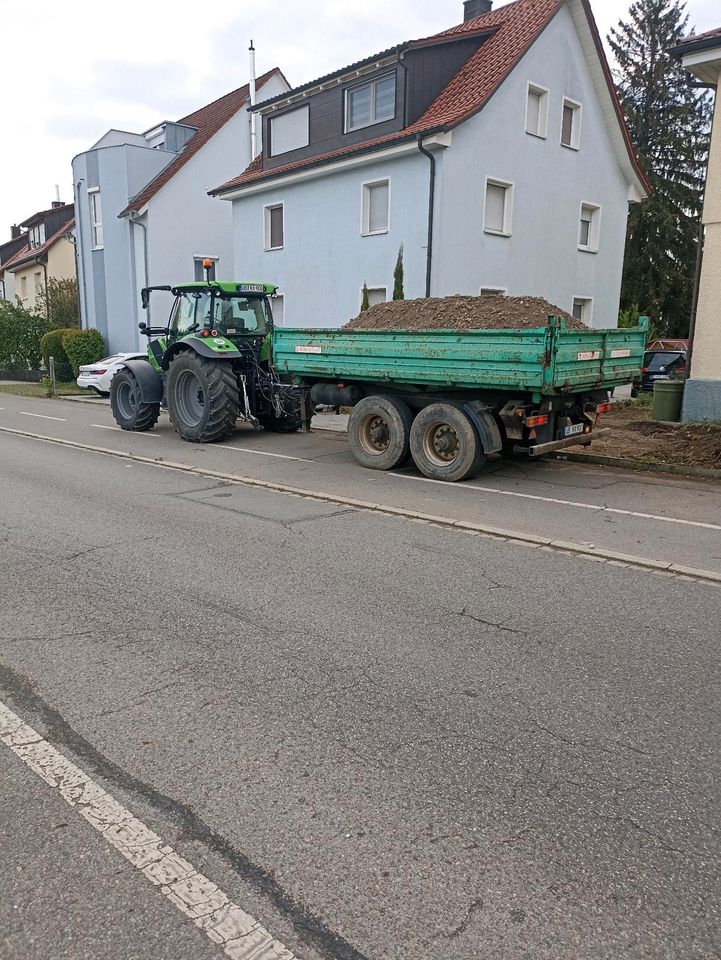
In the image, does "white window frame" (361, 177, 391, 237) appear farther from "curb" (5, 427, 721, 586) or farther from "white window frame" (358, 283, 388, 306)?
"curb" (5, 427, 721, 586)

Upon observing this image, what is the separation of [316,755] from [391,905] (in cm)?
88

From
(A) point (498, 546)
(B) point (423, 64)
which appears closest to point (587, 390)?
(A) point (498, 546)

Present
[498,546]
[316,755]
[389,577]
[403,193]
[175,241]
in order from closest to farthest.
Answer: [316,755] < [389,577] < [498,546] < [403,193] < [175,241]

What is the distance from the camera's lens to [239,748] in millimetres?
3221

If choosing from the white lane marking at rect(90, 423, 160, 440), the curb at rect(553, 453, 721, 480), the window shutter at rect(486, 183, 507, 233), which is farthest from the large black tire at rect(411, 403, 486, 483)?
the window shutter at rect(486, 183, 507, 233)

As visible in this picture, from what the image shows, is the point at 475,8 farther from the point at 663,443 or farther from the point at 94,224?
the point at 663,443

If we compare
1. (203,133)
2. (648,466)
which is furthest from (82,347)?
(648,466)

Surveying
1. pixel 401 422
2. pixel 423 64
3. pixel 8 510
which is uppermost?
pixel 423 64

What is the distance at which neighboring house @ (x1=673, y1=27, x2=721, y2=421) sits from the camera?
1302cm

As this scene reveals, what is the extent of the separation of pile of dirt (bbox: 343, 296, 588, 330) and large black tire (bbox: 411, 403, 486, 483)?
4.16ft

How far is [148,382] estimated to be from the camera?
14039 mm

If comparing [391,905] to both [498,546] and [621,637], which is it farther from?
[498,546]

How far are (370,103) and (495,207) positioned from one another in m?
4.45

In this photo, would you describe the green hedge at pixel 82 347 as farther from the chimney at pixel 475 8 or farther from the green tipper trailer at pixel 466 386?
the green tipper trailer at pixel 466 386
